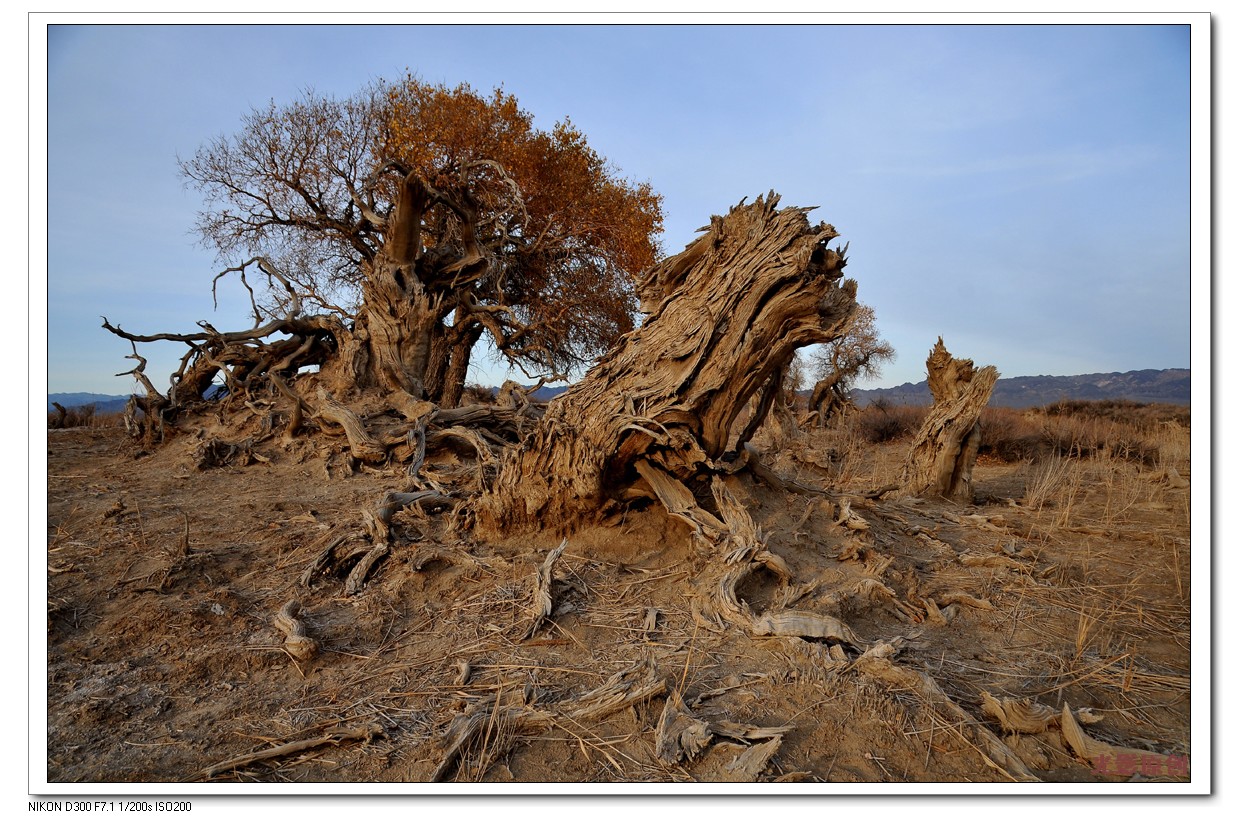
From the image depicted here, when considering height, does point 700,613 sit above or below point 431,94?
below

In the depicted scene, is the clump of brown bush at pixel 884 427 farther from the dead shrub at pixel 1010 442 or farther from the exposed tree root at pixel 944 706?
the exposed tree root at pixel 944 706

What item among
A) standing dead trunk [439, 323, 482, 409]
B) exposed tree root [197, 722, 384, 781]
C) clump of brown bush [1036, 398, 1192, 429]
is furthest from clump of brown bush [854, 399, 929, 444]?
exposed tree root [197, 722, 384, 781]

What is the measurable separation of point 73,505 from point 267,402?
4275mm

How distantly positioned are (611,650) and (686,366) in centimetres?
179

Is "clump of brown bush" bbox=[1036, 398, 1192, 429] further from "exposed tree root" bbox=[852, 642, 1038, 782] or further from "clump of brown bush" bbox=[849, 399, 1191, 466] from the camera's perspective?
"exposed tree root" bbox=[852, 642, 1038, 782]

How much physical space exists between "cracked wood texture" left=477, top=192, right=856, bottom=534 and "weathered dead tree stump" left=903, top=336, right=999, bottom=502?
314 centimetres

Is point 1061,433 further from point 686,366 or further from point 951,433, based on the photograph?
point 686,366

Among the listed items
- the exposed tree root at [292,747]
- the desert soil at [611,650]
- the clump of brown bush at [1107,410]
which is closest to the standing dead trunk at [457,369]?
the desert soil at [611,650]

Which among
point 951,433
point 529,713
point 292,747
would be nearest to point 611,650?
point 529,713
